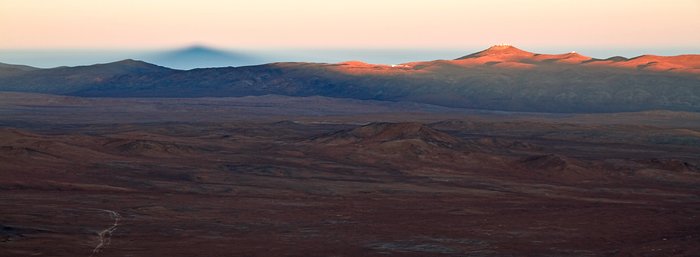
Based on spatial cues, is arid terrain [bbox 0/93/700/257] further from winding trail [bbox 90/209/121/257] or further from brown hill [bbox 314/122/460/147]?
brown hill [bbox 314/122/460/147]

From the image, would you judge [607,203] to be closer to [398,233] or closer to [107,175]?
[398,233]

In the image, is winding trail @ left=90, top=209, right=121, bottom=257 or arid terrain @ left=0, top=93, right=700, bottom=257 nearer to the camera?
winding trail @ left=90, top=209, right=121, bottom=257

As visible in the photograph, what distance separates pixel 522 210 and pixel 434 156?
40.0 meters

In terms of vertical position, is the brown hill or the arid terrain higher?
the brown hill

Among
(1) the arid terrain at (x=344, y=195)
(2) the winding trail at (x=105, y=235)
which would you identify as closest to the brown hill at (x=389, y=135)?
(1) the arid terrain at (x=344, y=195)

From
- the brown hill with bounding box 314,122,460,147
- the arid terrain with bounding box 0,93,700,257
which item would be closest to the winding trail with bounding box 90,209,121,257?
the arid terrain with bounding box 0,93,700,257

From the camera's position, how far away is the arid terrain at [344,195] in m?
50.2

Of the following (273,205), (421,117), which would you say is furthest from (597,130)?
(273,205)

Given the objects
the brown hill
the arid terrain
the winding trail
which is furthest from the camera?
the brown hill

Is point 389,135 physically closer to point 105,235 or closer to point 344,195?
point 344,195

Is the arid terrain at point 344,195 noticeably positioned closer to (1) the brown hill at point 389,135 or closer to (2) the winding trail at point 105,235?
(2) the winding trail at point 105,235

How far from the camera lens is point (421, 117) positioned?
193 m

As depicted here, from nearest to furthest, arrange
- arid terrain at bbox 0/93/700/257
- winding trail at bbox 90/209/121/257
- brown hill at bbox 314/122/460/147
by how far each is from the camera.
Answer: winding trail at bbox 90/209/121/257 < arid terrain at bbox 0/93/700/257 < brown hill at bbox 314/122/460/147

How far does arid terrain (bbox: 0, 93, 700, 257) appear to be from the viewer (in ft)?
165
